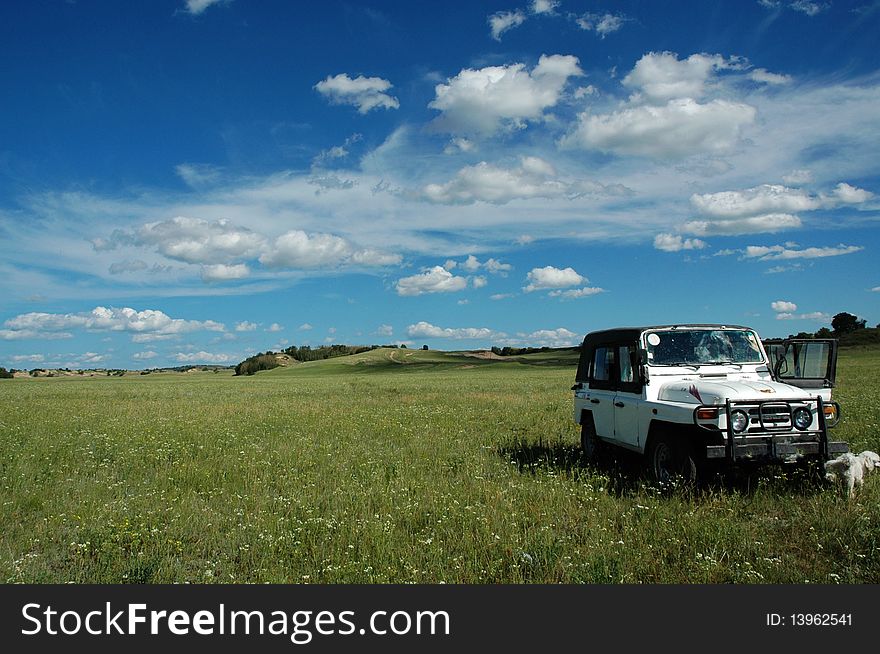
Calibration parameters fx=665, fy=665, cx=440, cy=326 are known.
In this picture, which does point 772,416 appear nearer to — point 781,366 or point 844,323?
point 781,366

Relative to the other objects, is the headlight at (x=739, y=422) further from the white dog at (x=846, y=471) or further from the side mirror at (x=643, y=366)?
the side mirror at (x=643, y=366)

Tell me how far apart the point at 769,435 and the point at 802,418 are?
25.0 inches

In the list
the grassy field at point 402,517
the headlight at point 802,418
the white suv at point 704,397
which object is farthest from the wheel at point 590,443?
the headlight at point 802,418

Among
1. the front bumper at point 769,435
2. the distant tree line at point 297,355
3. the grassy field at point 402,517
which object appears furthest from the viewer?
the distant tree line at point 297,355

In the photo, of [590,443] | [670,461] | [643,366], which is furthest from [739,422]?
[590,443]

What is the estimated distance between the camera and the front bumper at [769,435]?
9.07m

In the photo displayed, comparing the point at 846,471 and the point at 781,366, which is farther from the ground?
the point at 781,366

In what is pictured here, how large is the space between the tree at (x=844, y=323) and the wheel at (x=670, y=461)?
332 ft

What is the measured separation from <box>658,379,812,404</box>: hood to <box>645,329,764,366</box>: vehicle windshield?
2.64 ft

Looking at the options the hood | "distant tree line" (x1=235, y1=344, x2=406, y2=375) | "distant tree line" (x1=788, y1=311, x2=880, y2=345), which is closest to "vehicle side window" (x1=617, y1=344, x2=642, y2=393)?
the hood

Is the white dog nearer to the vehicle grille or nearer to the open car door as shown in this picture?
the vehicle grille

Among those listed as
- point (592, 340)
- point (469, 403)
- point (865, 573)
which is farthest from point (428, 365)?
point (865, 573)

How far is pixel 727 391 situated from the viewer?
9.45 metres

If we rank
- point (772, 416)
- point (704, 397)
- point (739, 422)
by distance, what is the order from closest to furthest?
point (739, 422) → point (772, 416) → point (704, 397)
